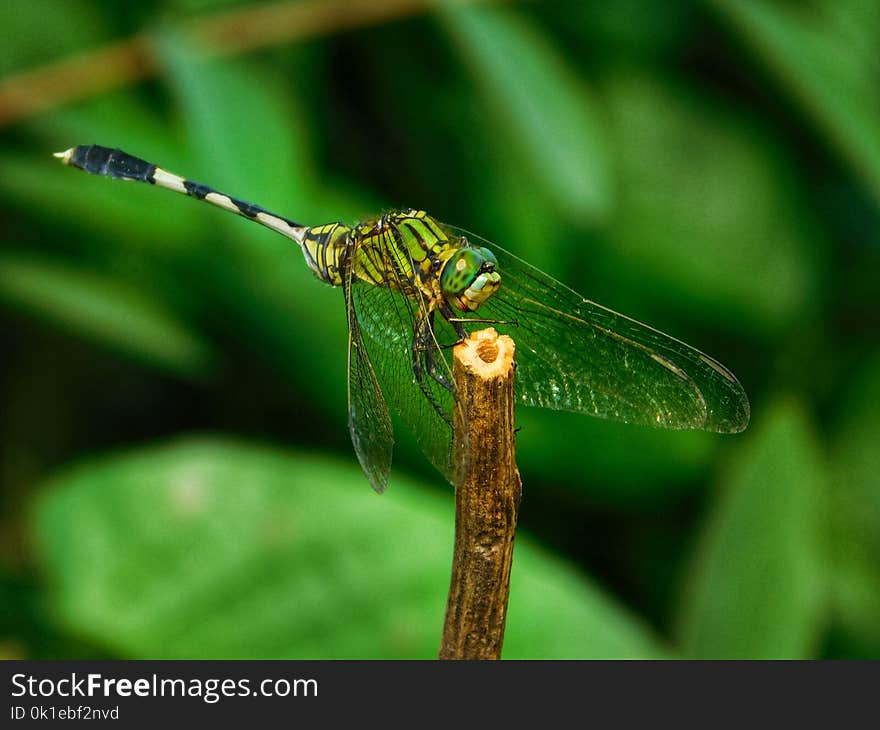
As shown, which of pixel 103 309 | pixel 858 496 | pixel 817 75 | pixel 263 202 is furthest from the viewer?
pixel 858 496

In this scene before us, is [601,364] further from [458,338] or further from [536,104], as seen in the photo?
[536,104]

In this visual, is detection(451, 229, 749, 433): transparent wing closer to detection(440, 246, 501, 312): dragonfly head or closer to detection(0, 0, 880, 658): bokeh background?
detection(440, 246, 501, 312): dragonfly head

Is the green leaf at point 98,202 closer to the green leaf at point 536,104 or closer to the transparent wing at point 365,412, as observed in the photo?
the green leaf at point 536,104

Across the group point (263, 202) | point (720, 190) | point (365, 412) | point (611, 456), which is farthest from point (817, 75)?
point (365, 412)

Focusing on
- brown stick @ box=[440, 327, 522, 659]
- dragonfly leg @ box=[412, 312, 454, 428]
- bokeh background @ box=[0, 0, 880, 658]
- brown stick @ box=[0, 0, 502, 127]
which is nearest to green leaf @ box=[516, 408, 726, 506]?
bokeh background @ box=[0, 0, 880, 658]

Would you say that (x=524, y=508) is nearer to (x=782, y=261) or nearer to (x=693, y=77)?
(x=782, y=261)

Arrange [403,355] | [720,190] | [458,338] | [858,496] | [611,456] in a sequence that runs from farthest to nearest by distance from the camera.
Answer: [720,190] < [858,496] < [611,456] < [403,355] < [458,338]
